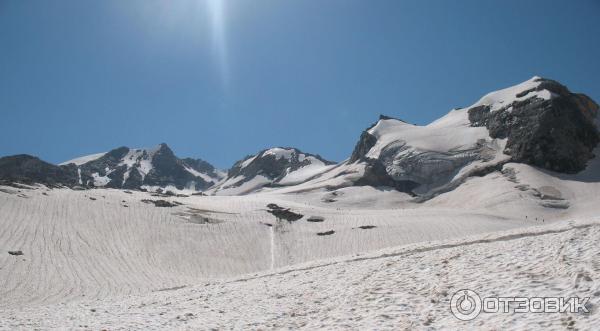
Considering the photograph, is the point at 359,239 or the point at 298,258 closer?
the point at 298,258

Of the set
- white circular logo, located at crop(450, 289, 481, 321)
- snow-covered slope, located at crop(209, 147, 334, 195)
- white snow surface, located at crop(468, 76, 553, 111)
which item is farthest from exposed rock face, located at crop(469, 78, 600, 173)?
white circular logo, located at crop(450, 289, 481, 321)

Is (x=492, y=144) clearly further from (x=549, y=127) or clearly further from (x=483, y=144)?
(x=549, y=127)

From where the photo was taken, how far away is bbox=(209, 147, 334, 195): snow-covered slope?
6150 inches

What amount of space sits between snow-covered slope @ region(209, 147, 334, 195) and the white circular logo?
130m

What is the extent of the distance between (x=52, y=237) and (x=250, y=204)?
33732mm

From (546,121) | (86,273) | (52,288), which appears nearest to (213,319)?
(52,288)

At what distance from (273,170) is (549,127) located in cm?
10864

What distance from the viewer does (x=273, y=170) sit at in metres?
178

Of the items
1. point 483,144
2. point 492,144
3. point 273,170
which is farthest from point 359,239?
point 273,170

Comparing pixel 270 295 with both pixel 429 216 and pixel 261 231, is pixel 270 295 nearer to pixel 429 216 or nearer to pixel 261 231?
pixel 261 231

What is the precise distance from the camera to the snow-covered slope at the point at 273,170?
156 m

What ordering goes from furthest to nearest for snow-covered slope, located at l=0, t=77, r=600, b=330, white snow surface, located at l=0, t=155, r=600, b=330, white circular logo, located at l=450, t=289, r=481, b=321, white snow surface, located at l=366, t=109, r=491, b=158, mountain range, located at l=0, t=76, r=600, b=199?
1. white snow surface, located at l=366, t=109, r=491, b=158
2. mountain range, located at l=0, t=76, r=600, b=199
3. snow-covered slope, located at l=0, t=77, r=600, b=330
4. white snow surface, located at l=0, t=155, r=600, b=330
5. white circular logo, located at l=450, t=289, r=481, b=321

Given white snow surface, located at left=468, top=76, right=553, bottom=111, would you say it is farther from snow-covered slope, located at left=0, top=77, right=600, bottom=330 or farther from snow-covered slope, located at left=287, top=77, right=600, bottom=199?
snow-covered slope, located at left=0, top=77, right=600, bottom=330

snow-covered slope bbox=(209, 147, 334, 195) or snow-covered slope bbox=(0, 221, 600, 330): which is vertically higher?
snow-covered slope bbox=(209, 147, 334, 195)
